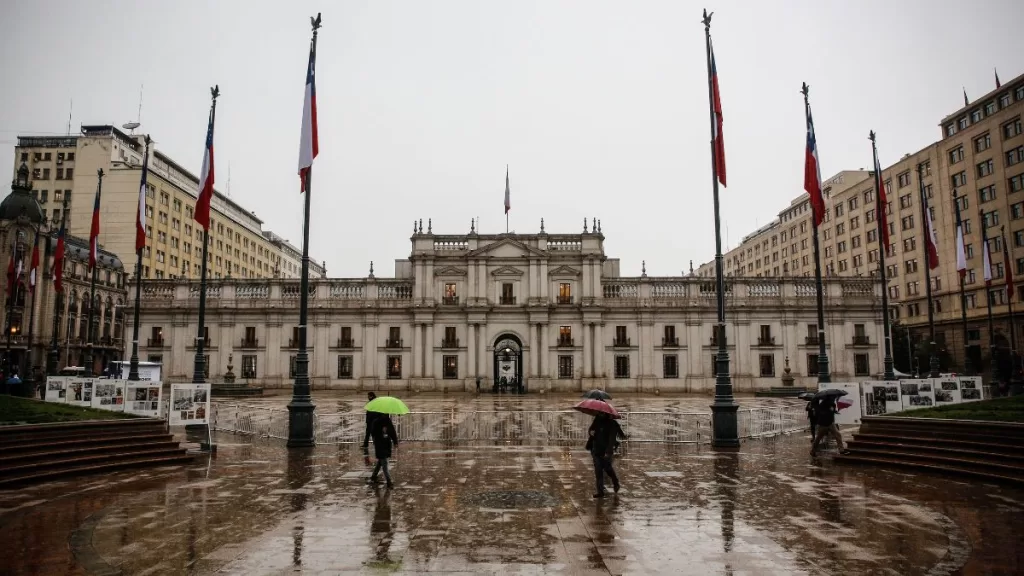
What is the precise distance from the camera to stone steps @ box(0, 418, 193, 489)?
40.8ft

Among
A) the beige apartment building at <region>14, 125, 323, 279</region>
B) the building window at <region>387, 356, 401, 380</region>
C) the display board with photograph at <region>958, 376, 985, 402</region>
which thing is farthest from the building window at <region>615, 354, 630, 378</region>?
the beige apartment building at <region>14, 125, 323, 279</region>

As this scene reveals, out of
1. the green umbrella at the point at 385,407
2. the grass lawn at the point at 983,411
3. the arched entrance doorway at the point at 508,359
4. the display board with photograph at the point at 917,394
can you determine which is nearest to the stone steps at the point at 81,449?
the green umbrella at the point at 385,407

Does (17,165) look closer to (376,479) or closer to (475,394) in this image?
(475,394)

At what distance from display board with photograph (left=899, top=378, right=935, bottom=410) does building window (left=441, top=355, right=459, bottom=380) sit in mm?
39358

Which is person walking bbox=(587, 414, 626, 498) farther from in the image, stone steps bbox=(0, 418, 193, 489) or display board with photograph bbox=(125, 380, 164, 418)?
display board with photograph bbox=(125, 380, 164, 418)

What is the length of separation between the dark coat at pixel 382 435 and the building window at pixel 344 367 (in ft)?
143

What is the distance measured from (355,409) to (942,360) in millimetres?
56274

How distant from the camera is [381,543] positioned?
8.06 metres

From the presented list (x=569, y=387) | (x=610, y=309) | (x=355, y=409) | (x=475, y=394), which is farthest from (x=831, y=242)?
(x=355, y=409)

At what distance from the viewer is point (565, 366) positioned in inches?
2119

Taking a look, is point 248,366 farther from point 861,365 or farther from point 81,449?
point 861,365

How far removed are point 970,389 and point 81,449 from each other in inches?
958

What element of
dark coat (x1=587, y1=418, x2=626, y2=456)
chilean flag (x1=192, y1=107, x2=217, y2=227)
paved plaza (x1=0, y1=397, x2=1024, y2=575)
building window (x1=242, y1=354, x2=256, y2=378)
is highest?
chilean flag (x1=192, y1=107, x2=217, y2=227)

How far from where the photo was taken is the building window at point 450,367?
177ft
